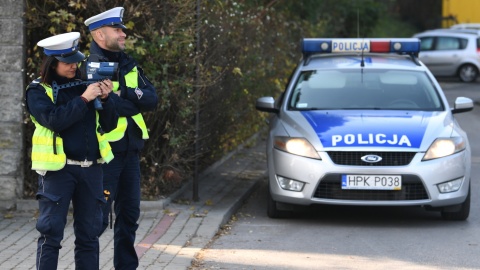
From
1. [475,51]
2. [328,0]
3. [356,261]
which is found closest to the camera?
[356,261]

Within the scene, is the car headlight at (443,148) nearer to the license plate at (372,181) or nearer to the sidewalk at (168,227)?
the license plate at (372,181)

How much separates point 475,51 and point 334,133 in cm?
2335

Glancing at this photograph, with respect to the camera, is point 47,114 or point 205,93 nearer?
point 47,114

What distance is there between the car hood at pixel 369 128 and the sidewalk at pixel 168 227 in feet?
3.75

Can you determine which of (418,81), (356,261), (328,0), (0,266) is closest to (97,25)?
(0,266)

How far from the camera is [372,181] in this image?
31.3 ft

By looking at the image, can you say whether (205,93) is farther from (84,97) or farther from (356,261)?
(84,97)

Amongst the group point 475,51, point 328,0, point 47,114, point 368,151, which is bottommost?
point 475,51

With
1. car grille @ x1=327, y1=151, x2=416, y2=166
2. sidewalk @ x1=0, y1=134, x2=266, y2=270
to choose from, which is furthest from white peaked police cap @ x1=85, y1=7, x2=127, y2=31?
car grille @ x1=327, y1=151, x2=416, y2=166

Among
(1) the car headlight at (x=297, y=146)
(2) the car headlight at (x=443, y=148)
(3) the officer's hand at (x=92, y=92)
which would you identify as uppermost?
(3) the officer's hand at (x=92, y=92)

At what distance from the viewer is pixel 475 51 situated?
1265 inches

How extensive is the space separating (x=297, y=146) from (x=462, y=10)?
42.3 m

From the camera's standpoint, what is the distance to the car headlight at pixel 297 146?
9742 mm

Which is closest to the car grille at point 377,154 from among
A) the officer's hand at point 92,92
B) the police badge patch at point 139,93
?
the police badge patch at point 139,93
